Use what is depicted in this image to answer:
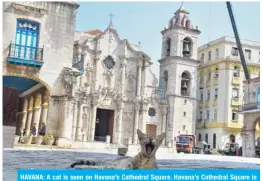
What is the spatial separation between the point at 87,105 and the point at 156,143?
1810cm

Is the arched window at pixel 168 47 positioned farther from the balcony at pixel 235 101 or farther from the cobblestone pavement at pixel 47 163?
the cobblestone pavement at pixel 47 163

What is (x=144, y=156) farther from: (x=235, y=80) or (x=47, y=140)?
(x=235, y=80)

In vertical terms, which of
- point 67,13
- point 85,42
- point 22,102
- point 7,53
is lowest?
point 22,102

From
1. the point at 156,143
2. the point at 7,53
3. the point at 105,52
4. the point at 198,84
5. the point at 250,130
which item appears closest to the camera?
the point at 156,143

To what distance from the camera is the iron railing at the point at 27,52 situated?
11172 mm

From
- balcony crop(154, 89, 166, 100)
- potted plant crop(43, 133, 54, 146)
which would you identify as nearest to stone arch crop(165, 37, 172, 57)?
balcony crop(154, 89, 166, 100)

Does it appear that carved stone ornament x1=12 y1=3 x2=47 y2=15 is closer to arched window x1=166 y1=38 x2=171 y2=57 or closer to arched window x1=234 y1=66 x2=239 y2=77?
arched window x1=166 y1=38 x2=171 y2=57

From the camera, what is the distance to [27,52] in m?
11.4

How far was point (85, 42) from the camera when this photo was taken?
21984 mm

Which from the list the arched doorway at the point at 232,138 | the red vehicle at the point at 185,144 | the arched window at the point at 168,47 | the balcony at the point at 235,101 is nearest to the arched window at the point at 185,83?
the arched window at the point at 168,47

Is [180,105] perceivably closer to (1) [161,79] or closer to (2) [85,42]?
(1) [161,79]

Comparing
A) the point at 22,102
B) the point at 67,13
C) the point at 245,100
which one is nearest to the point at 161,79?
the point at 245,100

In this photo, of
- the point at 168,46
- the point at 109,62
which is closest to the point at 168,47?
the point at 168,46

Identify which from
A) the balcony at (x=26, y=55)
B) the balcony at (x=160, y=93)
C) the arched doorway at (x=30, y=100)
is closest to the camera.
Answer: the balcony at (x=26, y=55)
